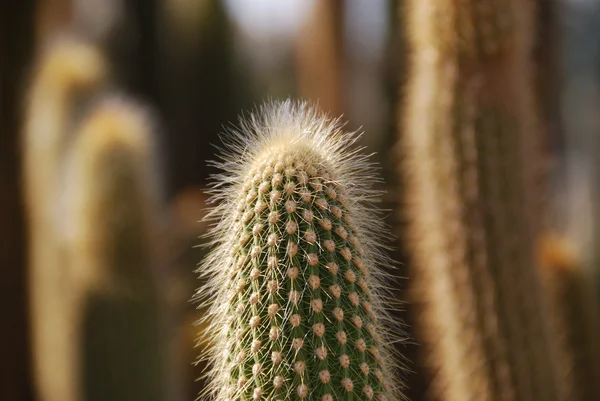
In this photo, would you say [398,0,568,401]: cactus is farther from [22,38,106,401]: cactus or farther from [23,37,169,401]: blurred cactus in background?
[22,38,106,401]: cactus

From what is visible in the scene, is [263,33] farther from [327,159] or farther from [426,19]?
[327,159]

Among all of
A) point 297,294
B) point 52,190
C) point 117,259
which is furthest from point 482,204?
point 52,190

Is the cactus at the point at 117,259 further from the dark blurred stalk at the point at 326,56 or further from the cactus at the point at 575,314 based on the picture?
the dark blurred stalk at the point at 326,56

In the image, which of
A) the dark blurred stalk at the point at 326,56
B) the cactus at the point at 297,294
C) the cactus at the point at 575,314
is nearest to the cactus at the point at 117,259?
the cactus at the point at 575,314

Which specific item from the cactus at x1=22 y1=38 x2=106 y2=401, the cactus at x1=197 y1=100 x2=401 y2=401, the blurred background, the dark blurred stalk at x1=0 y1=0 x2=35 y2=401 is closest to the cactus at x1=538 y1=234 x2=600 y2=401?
the blurred background

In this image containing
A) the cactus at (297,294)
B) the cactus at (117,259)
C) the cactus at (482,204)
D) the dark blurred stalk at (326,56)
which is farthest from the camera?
the dark blurred stalk at (326,56)

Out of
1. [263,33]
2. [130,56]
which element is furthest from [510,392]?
[263,33]

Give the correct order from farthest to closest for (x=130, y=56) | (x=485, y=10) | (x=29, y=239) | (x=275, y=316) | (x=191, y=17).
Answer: (x=191, y=17), (x=130, y=56), (x=29, y=239), (x=485, y=10), (x=275, y=316)

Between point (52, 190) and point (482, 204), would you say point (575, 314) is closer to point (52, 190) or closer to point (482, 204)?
point (482, 204)
